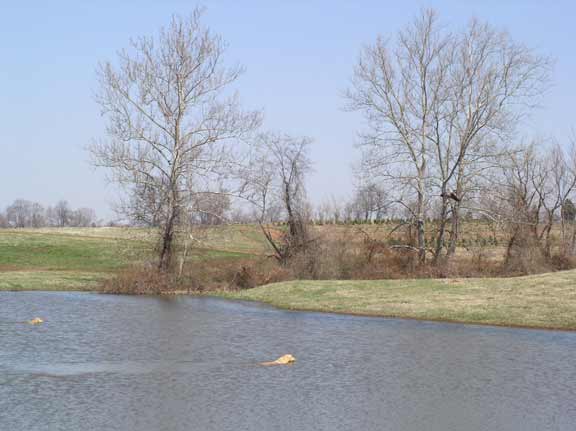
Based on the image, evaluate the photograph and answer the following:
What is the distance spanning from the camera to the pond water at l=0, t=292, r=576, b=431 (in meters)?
12.0

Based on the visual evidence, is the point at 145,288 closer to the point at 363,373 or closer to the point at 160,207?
the point at 160,207

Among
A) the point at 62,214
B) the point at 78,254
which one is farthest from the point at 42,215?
the point at 78,254

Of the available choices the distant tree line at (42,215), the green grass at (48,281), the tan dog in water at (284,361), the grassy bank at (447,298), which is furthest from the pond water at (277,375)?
the distant tree line at (42,215)

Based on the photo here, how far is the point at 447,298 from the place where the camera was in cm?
2783

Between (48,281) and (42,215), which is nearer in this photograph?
(48,281)

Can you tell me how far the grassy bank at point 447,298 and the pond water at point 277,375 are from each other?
160 cm

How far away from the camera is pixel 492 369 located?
16422 mm

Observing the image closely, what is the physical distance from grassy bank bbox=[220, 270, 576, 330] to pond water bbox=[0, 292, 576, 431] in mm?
1601

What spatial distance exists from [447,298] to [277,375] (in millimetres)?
13713

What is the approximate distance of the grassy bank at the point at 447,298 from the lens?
962 inches

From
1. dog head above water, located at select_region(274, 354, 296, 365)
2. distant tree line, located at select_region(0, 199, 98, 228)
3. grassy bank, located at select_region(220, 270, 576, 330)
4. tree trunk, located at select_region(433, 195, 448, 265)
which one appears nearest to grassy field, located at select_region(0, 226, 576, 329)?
grassy bank, located at select_region(220, 270, 576, 330)

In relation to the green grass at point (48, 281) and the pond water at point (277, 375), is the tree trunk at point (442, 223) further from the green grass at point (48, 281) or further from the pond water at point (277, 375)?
the green grass at point (48, 281)

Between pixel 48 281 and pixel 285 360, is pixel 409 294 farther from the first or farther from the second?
pixel 48 281

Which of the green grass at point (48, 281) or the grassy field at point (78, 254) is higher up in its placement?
the grassy field at point (78, 254)
